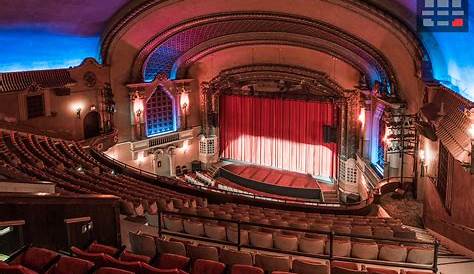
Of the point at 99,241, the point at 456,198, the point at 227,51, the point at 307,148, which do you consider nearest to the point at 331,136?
the point at 307,148

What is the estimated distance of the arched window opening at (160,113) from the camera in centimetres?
2142

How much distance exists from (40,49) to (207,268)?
13726 millimetres

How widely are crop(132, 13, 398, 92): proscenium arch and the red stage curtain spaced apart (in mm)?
3774

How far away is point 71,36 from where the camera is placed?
1719 cm

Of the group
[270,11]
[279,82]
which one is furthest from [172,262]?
[279,82]

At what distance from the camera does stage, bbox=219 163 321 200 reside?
2000 cm

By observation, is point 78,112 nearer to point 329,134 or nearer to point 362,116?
point 329,134

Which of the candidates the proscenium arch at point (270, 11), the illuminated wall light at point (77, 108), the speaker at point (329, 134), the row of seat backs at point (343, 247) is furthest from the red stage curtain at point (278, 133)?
the row of seat backs at point (343, 247)

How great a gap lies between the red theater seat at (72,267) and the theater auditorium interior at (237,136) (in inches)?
0.6

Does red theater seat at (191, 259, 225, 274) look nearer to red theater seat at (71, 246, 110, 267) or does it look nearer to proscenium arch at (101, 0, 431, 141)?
red theater seat at (71, 246, 110, 267)

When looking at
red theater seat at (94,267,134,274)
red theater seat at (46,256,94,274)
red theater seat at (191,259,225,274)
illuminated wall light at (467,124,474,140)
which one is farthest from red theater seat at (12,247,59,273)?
illuminated wall light at (467,124,474,140)

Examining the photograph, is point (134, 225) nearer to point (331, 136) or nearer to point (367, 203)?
point (367, 203)

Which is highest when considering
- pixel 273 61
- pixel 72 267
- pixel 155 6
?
pixel 155 6

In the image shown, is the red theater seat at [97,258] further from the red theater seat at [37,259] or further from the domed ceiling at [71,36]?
the domed ceiling at [71,36]
